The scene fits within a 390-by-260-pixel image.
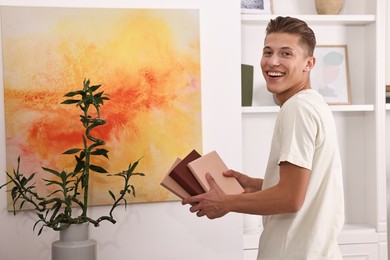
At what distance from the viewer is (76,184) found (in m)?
2.86

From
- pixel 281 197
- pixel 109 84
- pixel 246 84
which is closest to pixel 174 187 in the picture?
pixel 281 197

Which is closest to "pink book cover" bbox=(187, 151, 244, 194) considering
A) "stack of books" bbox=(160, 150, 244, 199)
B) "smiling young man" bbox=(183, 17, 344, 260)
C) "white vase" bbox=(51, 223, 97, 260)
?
"stack of books" bbox=(160, 150, 244, 199)

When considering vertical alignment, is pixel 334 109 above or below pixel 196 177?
above

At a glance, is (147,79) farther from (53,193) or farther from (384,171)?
(384,171)

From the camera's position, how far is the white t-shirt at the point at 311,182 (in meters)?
1.88

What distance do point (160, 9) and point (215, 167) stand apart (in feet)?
3.66

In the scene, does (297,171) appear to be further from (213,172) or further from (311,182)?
(213,172)

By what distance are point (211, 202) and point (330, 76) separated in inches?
73.6

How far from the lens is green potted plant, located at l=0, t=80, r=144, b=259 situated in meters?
2.79

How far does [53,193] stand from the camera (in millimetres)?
2928

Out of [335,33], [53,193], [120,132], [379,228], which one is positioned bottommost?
[379,228]

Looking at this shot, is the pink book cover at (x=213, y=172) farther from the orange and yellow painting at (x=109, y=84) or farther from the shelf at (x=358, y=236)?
the shelf at (x=358, y=236)

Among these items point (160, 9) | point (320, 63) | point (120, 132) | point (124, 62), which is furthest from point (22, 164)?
point (320, 63)

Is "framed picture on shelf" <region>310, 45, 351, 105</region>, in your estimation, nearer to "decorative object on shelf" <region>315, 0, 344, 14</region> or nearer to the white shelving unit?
the white shelving unit
